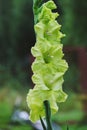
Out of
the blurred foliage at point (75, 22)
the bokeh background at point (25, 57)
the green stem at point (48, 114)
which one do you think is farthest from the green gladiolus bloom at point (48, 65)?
the blurred foliage at point (75, 22)

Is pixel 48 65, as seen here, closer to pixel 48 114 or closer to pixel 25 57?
pixel 48 114

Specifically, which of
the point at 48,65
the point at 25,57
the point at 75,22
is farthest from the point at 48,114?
the point at 25,57

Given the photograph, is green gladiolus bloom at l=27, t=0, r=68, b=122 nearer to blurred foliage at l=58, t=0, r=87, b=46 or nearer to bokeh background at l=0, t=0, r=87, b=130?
bokeh background at l=0, t=0, r=87, b=130

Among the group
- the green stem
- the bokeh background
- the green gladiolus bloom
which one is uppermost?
the bokeh background

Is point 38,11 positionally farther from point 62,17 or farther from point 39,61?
point 62,17

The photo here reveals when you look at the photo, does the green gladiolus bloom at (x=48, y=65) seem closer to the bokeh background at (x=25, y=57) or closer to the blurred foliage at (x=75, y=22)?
the bokeh background at (x=25, y=57)

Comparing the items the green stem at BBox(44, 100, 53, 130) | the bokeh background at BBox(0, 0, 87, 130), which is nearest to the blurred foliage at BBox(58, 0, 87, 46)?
the bokeh background at BBox(0, 0, 87, 130)
